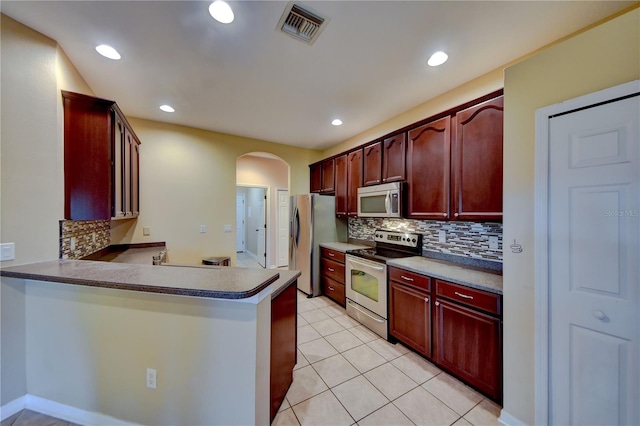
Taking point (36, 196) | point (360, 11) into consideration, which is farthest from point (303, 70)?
point (36, 196)

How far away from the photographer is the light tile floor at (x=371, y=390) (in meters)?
1.55

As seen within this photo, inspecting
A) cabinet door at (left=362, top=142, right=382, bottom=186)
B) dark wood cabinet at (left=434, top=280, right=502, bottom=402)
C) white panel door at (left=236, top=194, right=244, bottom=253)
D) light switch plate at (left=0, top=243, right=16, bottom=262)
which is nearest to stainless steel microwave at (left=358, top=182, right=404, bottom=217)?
cabinet door at (left=362, top=142, right=382, bottom=186)

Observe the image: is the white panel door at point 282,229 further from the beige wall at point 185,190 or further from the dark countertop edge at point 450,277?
the dark countertop edge at point 450,277

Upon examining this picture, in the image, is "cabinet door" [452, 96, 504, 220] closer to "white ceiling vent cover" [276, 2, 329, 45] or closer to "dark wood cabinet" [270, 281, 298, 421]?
"white ceiling vent cover" [276, 2, 329, 45]

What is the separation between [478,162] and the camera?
193 cm

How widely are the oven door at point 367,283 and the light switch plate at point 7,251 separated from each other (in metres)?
2.88

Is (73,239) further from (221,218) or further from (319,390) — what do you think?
(319,390)

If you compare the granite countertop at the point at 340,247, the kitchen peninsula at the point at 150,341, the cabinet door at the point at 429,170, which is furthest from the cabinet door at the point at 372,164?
the kitchen peninsula at the point at 150,341

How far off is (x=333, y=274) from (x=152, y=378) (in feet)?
8.04

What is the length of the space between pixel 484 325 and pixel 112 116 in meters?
3.44

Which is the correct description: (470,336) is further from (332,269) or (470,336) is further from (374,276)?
(332,269)

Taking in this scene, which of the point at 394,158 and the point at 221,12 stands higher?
the point at 221,12

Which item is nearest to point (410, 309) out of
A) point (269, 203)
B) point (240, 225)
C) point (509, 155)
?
point (509, 155)

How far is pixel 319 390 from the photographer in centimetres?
179
